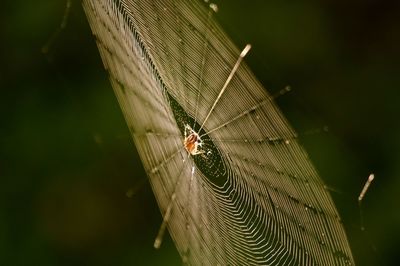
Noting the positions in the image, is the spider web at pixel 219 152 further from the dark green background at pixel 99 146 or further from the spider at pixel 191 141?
the dark green background at pixel 99 146

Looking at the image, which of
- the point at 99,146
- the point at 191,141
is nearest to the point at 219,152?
the point at 191,141

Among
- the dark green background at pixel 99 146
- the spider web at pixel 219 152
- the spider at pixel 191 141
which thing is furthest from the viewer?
the dark green background at pixel 99 146

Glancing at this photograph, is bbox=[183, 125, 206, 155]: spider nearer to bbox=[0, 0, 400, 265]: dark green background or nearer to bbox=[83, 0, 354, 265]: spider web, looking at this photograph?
bbox=[83, 0, 354, 265]: spider web

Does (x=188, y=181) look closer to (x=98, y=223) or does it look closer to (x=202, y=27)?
(x=202, y=27)

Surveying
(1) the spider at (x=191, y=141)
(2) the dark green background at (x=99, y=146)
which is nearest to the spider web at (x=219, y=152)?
(1) the spider at (x=191, y=141)

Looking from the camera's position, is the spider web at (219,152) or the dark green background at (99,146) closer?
the spider web at (219,152)

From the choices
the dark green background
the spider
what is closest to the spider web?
the spider

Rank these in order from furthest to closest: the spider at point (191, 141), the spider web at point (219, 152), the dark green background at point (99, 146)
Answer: the dark green background at point (99, 146), the spider at point (191, 141), the spider web at point (219, 152)
